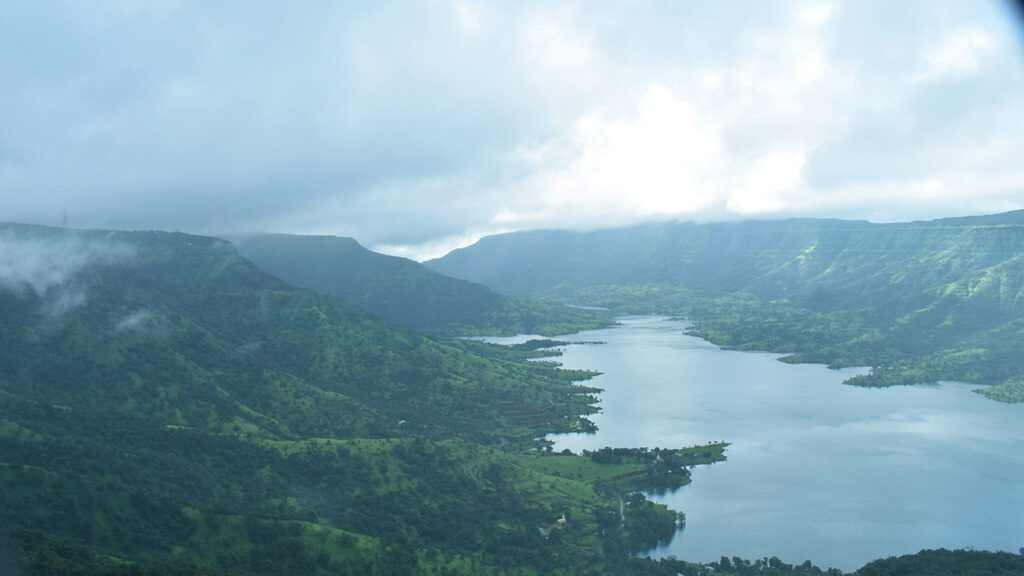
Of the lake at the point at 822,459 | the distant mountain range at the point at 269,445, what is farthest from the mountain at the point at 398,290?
the lake at the point at 822,459

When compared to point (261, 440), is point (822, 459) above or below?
below

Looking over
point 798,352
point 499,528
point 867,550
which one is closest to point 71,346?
point 499,528

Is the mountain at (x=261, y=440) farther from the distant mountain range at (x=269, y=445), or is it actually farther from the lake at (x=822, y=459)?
the lake at (x=822, y=459)

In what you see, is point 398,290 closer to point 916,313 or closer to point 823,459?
point 916,313

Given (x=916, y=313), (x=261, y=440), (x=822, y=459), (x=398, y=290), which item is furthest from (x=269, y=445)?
(x=916, y=313)

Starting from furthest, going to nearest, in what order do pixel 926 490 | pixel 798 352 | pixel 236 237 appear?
pixel 236 237, pixel 798 352, pixel 926 490

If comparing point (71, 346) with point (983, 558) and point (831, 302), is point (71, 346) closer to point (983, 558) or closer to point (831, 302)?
point (983, 558)
